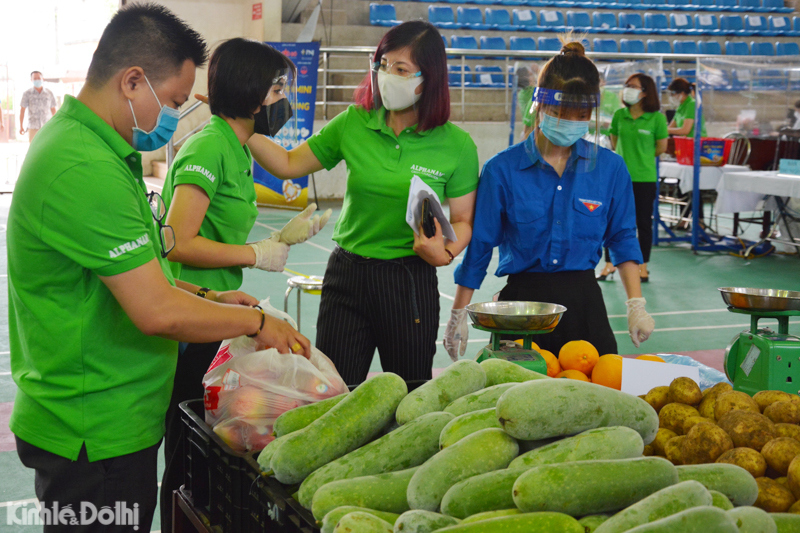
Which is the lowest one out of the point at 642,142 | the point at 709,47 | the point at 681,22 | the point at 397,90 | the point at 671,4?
the point at 642,142

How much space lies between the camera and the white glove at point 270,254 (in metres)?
2.22

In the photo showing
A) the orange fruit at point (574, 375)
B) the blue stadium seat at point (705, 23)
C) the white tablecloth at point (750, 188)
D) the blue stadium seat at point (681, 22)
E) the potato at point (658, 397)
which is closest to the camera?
the potato at point (658, 397)

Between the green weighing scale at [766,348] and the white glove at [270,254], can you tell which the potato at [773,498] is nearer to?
the green weighing scale at [766,348]

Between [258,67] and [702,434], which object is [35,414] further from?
[702,434]

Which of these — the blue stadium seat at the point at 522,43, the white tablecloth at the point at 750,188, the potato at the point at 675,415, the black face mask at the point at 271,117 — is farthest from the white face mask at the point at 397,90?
the blue stadium seat at the point at 522,43

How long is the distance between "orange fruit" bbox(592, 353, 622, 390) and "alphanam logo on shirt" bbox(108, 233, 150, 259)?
1271mm

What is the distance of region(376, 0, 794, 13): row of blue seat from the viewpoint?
1576 cm

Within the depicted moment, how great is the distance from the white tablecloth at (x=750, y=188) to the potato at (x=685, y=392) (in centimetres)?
638

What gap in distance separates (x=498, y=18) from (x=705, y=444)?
49.9 ft

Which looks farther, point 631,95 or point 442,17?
point 442,17

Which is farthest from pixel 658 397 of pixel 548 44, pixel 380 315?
pixel 548 44

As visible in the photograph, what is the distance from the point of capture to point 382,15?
14180mm

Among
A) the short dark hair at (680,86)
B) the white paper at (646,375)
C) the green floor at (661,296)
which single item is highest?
the short dark hair at (680,86)

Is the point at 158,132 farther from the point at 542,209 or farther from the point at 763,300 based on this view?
the point at 763,300
